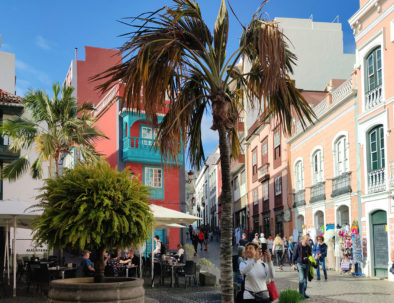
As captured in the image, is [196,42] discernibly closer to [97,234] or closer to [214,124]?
[214,124]

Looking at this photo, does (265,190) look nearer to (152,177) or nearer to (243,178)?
(243,178)

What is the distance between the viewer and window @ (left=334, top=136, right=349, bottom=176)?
2498 centimetres

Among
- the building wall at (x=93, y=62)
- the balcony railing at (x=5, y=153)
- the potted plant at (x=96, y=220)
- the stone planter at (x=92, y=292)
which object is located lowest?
the stone planter at (x=92, y=292)

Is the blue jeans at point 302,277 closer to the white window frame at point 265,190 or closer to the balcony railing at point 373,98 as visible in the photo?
the balcony railing at point 373,98

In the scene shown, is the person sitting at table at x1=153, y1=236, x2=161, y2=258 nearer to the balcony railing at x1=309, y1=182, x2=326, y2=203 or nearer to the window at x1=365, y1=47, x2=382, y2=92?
the balcony railing at x1=309, y1=182, x2=326, y2=203

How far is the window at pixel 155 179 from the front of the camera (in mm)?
31562

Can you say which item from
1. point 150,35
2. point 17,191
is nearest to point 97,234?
point 150,35

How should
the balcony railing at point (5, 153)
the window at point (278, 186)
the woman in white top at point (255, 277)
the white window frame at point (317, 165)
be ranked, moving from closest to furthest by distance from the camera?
the woman in white top at point (255, 277) < the white window frame at point (317, 165) < the balcony railing at point (5, 153) < the window at point (278, 186)

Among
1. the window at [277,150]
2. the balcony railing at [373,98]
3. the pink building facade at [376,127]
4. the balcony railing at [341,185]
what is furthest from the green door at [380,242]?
the window at [277,150]

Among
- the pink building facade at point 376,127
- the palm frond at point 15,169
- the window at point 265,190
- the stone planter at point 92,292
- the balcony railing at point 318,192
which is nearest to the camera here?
the stone planter at point 92,292

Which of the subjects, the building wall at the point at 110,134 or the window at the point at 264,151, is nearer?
the building wall at the point at 110,134

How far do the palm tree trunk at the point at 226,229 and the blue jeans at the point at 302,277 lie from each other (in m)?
6.52

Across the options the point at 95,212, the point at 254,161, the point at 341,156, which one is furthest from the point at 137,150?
the point at 95,212

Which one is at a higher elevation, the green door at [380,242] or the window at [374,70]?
the window at [374,70]
